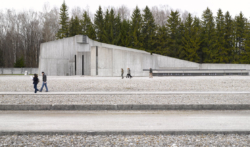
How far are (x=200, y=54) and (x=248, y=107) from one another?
1820 inches

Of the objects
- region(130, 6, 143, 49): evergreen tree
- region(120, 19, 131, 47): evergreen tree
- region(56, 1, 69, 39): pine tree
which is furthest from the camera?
region(56, 1, 69, 39): pine tree

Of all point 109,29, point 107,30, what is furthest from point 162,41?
point 107,30

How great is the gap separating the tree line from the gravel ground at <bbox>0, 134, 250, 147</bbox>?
4661 centimetres

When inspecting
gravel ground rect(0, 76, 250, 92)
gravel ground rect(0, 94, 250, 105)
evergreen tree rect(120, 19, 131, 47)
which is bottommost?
gravel ground rect(0, 94, 250, 105)

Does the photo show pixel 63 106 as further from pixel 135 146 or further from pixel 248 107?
pixel 248 107

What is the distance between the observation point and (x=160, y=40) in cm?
5291

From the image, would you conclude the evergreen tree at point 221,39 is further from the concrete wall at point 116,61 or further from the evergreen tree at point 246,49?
the concrete wall at point 116,61

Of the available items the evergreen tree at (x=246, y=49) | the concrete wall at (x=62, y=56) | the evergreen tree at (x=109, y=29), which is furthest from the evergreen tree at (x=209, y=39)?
the concrete wall at (x=62, y=56)

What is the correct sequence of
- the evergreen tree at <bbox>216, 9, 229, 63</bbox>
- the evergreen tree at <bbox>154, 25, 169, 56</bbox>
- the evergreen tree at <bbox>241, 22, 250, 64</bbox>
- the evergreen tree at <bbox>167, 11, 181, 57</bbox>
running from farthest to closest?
the evergreen tree at <bbox>167, 11, 181, 57</bbox> → the evergreen tree at <bbox>154, 25, 169, 56</bbox> → the evergreen tree at <bbox>216, 9, 229, 63</bbox> → the evergreen tree at <bbox>241, 22, 250, 64</bbox>

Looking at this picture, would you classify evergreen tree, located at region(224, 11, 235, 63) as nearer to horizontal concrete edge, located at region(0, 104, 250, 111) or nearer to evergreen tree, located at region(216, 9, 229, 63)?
evergreen tree, located at region(216, 9, 229, 63)

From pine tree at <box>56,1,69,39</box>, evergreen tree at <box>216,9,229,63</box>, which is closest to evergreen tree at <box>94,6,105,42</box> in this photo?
pine tree at <box>56,1,69,39</box>

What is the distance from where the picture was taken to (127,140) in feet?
16.3

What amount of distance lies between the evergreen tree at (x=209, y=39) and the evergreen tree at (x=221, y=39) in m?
0.96

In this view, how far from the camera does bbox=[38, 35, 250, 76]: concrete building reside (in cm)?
3344
